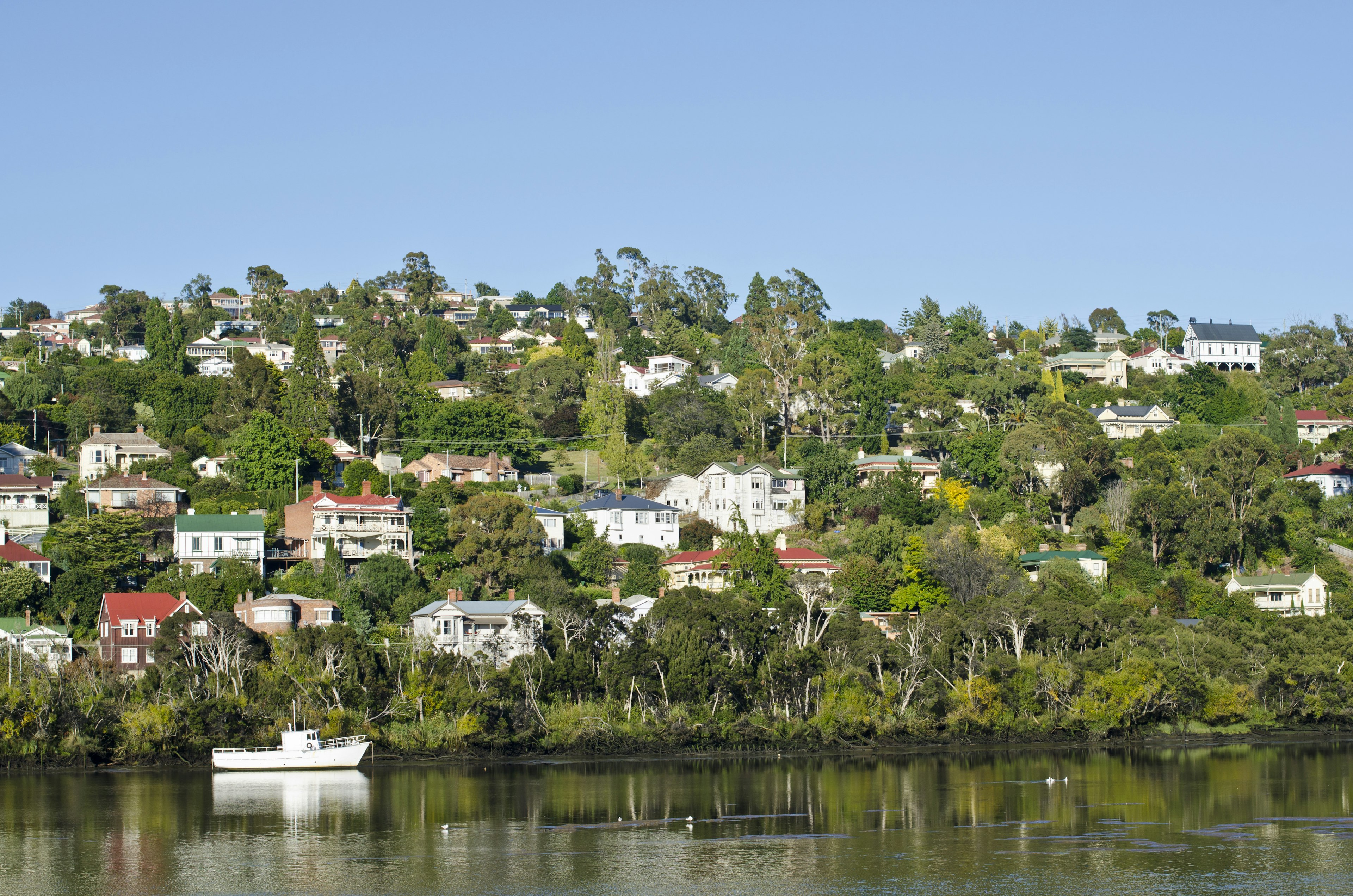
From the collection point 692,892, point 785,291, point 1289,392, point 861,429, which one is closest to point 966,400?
point 861,429

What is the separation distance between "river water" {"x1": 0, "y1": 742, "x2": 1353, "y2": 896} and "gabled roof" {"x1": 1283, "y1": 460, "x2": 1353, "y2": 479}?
34339mm

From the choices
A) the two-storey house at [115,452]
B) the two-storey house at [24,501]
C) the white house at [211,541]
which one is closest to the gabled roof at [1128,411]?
the white house at [211,541]

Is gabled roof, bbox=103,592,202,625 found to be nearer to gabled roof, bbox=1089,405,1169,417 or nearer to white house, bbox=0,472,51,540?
white house, bbox=0,472,51,540

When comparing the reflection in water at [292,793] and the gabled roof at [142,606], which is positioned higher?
the gabled roof at [142,606]

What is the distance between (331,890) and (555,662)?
23333 mm

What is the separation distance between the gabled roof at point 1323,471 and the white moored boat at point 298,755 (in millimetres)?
58308

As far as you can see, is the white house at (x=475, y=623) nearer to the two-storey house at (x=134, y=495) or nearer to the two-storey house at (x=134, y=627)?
the two-storey house at (x=134, y=627)

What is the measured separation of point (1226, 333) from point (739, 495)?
61427mm

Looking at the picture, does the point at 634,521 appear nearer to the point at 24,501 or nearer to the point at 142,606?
the point at 142,606

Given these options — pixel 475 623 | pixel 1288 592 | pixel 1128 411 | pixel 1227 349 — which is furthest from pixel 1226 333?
pixel 475 623

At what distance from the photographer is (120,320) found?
141 metres

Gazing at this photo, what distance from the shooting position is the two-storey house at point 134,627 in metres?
62.7

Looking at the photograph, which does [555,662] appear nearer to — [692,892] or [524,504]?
[524,504]

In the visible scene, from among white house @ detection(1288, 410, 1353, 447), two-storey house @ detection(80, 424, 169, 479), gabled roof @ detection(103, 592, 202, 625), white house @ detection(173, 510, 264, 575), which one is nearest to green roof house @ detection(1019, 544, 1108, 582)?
white house @ detection(1288, 410, 1353, 447)
